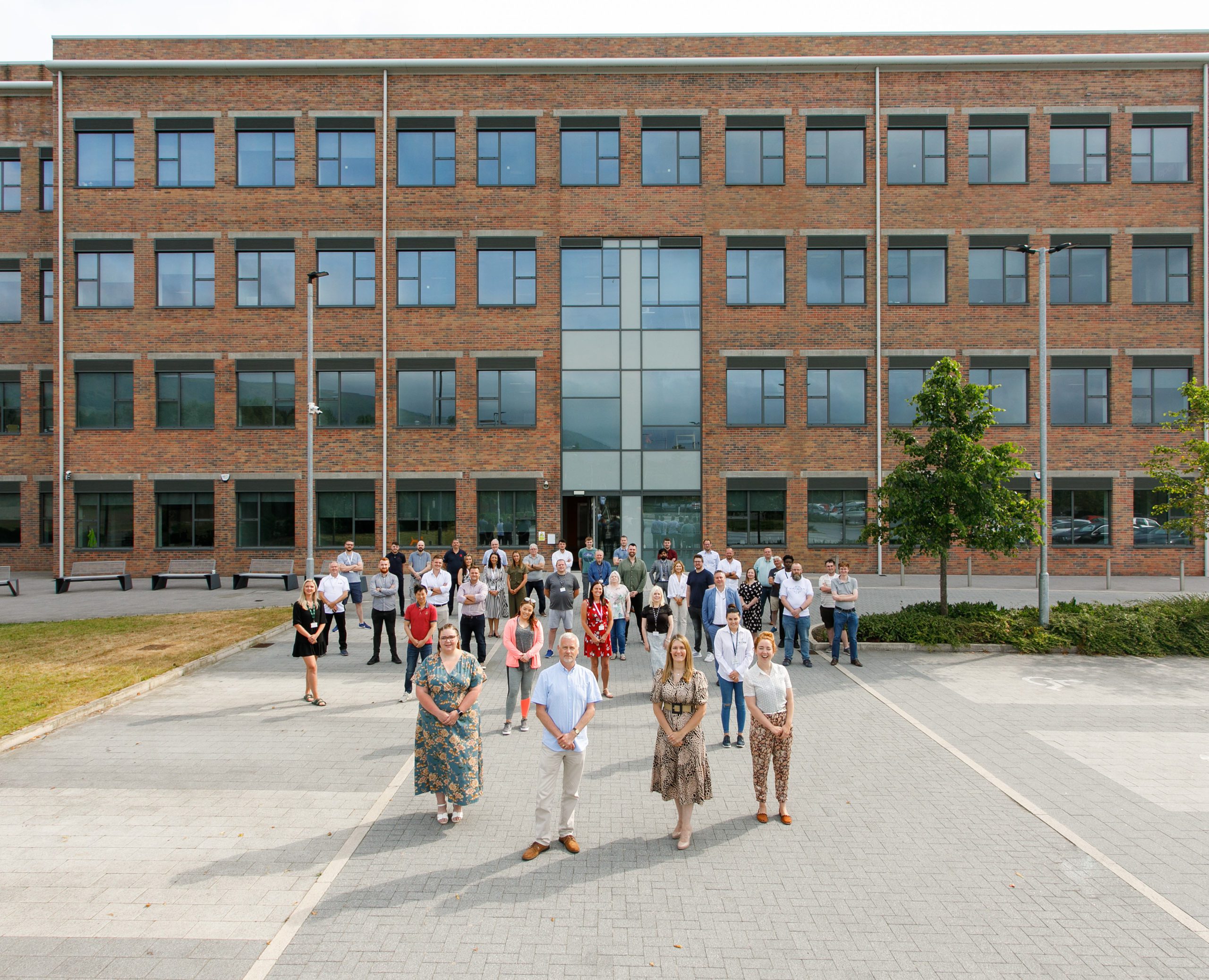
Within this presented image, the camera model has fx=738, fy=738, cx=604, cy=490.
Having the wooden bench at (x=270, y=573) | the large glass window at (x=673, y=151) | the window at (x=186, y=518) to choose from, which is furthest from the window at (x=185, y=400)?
the large glass window at (x=673, y=151)

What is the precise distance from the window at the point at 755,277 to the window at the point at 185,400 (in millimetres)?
18862

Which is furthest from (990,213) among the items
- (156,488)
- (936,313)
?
(156,488)

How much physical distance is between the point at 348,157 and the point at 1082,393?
27466 millimetres

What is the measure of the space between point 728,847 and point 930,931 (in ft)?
5.61

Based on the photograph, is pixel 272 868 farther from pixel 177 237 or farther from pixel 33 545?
pixel 33 545

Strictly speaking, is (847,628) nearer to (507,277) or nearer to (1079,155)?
(507,277)

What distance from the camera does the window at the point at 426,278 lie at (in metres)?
26.2

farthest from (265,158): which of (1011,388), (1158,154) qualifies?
(1158,154)

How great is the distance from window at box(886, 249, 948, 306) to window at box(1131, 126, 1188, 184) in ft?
25.3

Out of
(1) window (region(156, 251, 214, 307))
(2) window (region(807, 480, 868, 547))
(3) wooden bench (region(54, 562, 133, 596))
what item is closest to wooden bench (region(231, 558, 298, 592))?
(3) wooden bench (region(54, 562, 133, 596))

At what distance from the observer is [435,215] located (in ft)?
86.2

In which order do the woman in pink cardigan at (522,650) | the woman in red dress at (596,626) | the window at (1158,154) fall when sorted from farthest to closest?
the window at (1158,154), the woman in red dress at (596,626), the woman in pink cardigan at (522,650)

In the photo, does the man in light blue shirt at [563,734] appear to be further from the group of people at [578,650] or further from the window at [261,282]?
the window at [261,282]

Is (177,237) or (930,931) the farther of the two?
(177,237)
